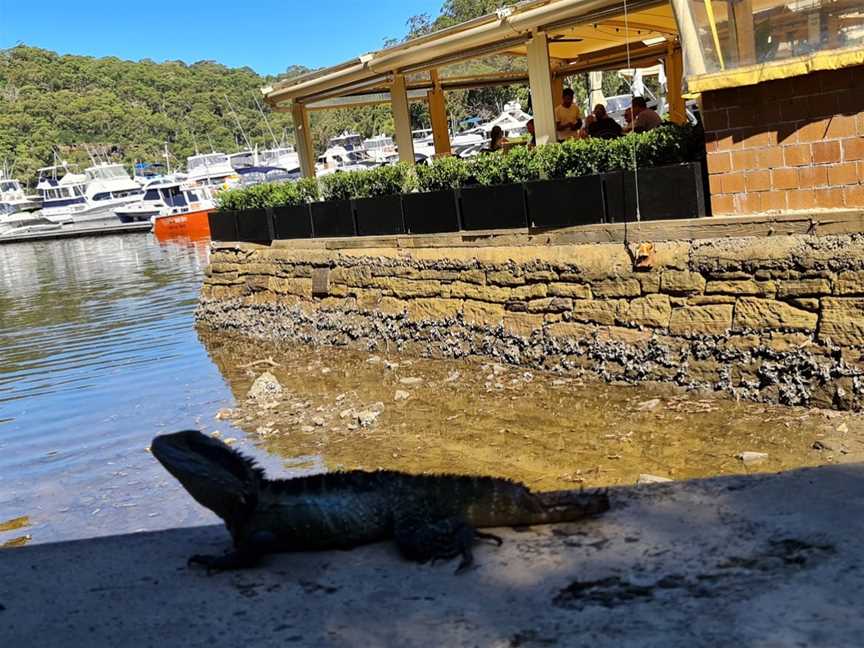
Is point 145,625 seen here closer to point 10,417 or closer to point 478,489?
point 478,489

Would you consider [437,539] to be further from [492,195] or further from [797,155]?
[492,195]

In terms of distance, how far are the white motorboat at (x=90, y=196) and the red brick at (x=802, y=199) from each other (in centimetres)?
6753

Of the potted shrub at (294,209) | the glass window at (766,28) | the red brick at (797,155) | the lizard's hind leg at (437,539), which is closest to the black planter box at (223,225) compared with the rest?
the potted shrub at (294,209)

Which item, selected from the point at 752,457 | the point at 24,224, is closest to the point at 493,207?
the point at 752,457

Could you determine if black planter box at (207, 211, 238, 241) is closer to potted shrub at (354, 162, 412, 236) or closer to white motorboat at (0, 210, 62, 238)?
potted shrub at (354, 162, 412, 236)

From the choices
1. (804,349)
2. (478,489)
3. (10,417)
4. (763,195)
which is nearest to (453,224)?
(763,195)

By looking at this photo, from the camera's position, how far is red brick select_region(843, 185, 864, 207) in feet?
28.8

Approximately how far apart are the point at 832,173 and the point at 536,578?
21.4 ft

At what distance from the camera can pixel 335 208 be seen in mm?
15852

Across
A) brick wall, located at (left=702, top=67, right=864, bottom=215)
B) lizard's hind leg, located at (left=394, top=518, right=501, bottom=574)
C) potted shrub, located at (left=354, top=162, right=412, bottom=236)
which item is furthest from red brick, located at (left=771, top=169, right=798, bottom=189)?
potted shrub, located at (left=354, top=162, right=412, bottom=236)

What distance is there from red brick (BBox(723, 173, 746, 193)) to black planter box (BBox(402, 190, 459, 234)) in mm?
4606

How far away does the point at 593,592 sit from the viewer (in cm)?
409

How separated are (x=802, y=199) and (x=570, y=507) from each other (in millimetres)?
5728

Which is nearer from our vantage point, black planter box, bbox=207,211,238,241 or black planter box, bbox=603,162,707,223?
black planter box, bbox=603,162,707,223
